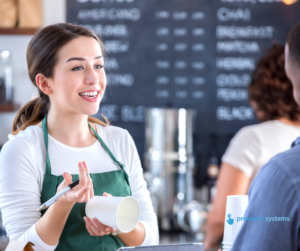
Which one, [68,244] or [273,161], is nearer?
[273,161]

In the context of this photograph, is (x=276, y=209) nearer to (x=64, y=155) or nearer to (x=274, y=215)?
(x=274, y=215)

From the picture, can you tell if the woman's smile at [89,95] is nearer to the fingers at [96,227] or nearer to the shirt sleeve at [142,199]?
the shirt sleeve at [142,199]

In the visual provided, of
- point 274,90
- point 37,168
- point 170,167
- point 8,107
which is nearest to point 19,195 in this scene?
point 37,168

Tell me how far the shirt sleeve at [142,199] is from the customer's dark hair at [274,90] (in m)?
0.63

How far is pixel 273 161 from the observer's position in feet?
2.24

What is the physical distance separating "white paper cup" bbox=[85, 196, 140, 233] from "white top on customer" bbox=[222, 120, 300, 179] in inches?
27.8

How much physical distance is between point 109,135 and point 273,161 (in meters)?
0.67

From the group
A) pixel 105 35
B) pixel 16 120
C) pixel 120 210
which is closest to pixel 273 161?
pixel 120 210

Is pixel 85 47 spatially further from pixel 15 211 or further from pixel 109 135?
pixel 15 211

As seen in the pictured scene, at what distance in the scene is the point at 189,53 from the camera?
8.75 feet

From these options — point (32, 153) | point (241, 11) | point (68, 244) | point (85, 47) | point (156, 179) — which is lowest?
point (156, 179)

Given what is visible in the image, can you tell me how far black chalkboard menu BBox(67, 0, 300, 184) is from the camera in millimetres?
2670

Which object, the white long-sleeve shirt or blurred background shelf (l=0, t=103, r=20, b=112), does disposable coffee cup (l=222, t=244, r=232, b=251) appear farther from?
blurred background shelf (l=0, t=103, r=20, b=112)

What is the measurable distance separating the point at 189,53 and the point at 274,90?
1177 millimetres
